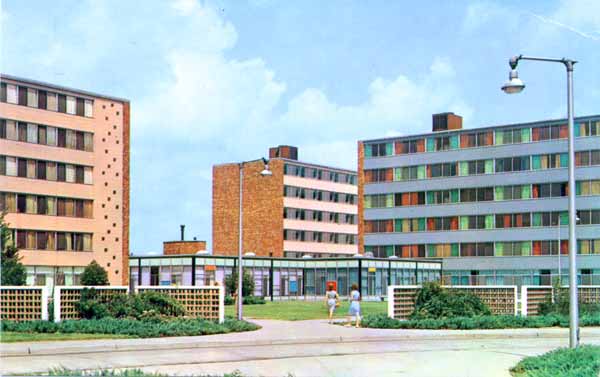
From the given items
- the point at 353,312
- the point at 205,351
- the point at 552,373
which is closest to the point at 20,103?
the point at 353,312

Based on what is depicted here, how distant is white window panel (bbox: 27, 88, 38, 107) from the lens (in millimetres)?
74188

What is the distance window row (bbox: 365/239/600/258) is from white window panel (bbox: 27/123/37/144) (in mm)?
45771

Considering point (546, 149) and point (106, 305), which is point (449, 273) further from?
point (106, 305)

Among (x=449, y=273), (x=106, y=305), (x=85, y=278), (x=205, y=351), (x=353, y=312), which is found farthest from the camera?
(x=449, y=273)

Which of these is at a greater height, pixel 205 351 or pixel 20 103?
pixel 20 103

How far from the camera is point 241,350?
956 inches

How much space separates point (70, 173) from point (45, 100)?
655 cm

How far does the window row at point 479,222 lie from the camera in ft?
310

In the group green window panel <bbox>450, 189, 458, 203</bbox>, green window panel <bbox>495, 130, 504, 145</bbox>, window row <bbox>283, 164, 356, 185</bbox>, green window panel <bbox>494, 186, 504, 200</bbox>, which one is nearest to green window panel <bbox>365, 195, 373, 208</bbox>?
green window panel <bbox>450, 189, 458, 203</bbox>

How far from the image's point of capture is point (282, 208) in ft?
381

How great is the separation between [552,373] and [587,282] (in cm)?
8032

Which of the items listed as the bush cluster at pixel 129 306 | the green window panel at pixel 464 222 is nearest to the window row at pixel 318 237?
the green window panel at pixel 464 222

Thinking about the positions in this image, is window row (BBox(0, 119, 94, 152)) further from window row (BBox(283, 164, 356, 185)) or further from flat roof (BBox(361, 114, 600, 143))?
window row (BBox(283, 164, 356, 185))

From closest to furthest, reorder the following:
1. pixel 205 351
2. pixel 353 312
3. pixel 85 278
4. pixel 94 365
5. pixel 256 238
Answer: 1. pixel 94 365
2. pixel 205 351
3. pixel 353 312
4. pixel 85 278
5. pixel 256 238
